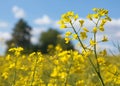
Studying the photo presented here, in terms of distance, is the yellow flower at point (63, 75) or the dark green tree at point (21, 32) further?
the dark green tree at point (21, 32)

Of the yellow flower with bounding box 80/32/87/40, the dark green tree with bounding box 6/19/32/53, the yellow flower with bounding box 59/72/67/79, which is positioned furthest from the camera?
the dark green tree with bounding box 6/19/32/53

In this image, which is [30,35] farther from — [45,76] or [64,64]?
[64,64]

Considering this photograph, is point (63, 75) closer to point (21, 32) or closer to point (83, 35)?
point (83, 35)

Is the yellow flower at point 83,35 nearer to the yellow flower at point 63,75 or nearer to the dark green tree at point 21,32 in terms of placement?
the yellow flower at point 63,75

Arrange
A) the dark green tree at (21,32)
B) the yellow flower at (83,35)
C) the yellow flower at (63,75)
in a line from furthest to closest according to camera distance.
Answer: the dark green tree at (21,32), the yellow flower at (83,35), the yellow flower at (63,75)

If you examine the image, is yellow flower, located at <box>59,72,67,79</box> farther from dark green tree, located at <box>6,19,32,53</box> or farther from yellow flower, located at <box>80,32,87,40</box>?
dark green tree, located at <box>6,19,32,53</box>

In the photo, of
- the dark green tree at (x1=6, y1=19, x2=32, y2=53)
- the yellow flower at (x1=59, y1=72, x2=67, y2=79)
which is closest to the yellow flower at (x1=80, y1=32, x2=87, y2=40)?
the yellow flower at (x1=59, y1=72, x2=67, y2=79)

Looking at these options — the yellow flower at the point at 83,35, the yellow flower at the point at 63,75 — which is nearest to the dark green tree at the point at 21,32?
the yellow flower at the point at 83,35

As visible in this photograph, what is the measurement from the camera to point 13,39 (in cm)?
6347

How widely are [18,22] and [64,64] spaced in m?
65.2

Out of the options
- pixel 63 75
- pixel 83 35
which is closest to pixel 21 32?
pixel 83 35

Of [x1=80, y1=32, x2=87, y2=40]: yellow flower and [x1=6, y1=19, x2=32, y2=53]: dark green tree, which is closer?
[x1=80, y1=32, x2=87, y2=40]: yellow flower

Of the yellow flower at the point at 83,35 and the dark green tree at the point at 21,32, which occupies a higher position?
the dark green tree at the point at 21,32

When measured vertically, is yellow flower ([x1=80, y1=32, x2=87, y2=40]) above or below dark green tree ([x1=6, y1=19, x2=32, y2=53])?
below
